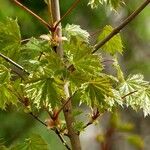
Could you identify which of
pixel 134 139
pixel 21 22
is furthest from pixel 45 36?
pixel 21 22

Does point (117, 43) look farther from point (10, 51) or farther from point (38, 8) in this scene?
point (38, 8)

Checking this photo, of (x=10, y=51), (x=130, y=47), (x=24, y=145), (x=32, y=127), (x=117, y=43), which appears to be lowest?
(x=32, y=127)

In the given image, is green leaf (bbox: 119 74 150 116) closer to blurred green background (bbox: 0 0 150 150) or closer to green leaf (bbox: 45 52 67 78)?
green leaf (bbox: 45 52 67 78)

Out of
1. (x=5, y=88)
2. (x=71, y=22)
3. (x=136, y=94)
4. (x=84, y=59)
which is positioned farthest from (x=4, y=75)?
(x=71, y=22)

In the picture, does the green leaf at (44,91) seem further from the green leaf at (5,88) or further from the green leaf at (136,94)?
the green leaf at (136,94)

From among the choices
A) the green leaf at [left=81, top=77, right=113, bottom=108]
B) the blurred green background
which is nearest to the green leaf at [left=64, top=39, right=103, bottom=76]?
the green leaf at [left=81, top=77, right=113, bottom=108]

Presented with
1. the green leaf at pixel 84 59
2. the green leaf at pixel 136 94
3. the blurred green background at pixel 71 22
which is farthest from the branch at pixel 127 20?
the blurred green background at pixel 71 22
